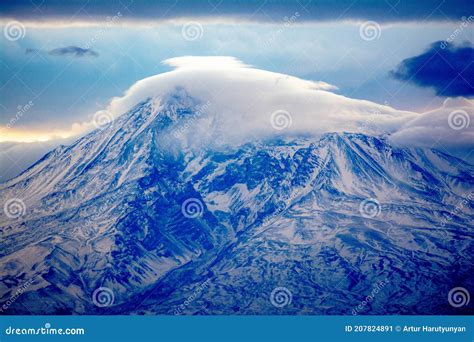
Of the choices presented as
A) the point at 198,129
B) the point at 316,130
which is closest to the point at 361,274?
the point at 316,130

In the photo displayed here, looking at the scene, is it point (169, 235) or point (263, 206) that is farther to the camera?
point (263, 206)

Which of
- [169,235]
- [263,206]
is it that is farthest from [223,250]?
[263,206]
